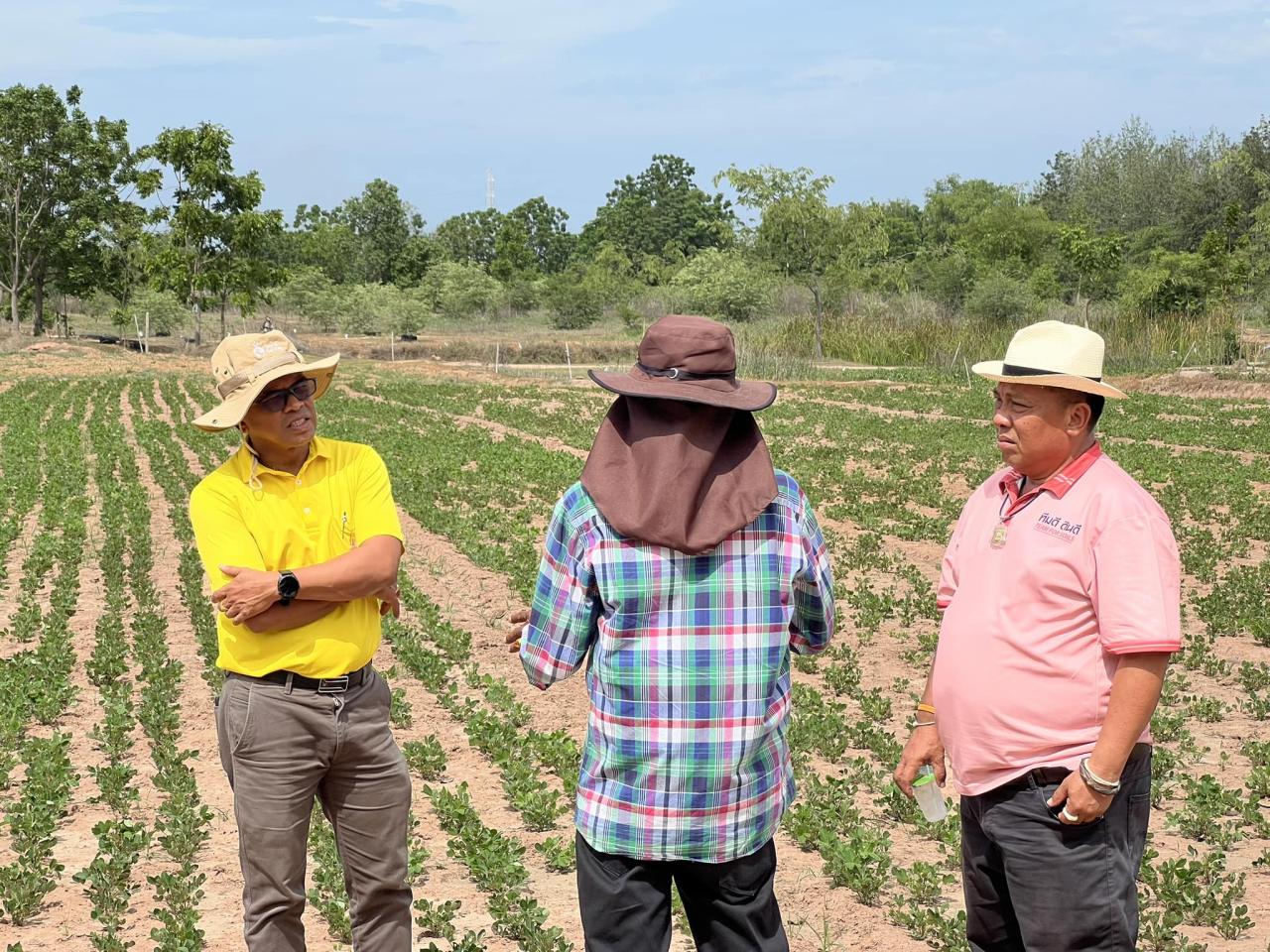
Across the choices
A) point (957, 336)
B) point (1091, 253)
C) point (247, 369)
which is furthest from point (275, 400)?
point (1091, 253)

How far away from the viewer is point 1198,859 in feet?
17.4

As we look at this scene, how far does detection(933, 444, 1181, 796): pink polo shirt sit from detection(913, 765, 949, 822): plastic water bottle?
25 centimetres

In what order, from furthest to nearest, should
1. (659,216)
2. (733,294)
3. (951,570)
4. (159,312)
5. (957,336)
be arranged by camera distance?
1. (659,216)
2. (159,312)
3. (733,294)
4. (957,336)
5. (951,570)

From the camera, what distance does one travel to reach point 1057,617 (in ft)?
9.69

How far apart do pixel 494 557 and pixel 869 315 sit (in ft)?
111

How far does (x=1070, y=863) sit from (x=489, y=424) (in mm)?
21513

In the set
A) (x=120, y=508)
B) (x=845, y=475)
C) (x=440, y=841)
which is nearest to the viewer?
(x=440, y=841)

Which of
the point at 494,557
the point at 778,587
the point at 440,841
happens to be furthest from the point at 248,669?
the point at 494,557

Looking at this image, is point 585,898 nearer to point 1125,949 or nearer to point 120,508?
point 1125,949

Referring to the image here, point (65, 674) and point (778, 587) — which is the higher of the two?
point (778, 587)

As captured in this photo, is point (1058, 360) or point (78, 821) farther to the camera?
point (78, 821)

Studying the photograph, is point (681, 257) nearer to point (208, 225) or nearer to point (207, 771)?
point (208, 225)

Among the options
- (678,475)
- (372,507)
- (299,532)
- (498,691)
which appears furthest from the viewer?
(498,691)

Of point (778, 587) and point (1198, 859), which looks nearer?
point (778, 587)
